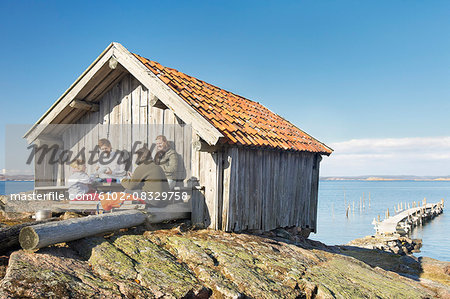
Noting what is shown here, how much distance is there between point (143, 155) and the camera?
1046cm

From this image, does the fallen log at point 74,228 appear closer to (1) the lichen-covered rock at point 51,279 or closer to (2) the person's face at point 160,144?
(1) the lichen-covered rock at point 51,279

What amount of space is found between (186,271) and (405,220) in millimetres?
42484

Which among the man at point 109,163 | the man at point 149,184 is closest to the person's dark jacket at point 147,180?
the man at point 149,184

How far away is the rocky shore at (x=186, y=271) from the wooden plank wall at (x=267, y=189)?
88 centimetres

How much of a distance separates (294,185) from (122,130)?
5837 millimetres

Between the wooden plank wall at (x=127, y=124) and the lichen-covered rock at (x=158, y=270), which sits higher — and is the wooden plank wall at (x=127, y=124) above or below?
above

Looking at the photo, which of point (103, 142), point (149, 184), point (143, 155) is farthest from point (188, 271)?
point (103, 142)

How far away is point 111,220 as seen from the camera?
24.3 ft

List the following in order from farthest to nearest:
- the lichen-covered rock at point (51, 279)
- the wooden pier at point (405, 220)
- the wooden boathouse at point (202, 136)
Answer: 1. the wooden pier at point (405, 220)
2. the wooden boathouse at point (202, 136)
3. the lichen-covered rock at point (51, 279)

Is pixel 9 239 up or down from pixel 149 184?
down

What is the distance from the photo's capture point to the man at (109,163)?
10680 millimetres

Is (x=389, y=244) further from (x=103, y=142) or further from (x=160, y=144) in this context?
(x=103, y=142)

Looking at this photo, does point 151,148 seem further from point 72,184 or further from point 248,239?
point 248,239

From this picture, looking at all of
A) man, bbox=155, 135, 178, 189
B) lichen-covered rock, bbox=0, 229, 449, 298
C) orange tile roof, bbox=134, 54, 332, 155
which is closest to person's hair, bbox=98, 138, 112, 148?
man, bbox=155, 135, 178, 189
